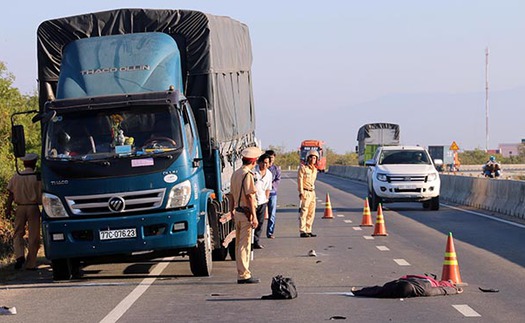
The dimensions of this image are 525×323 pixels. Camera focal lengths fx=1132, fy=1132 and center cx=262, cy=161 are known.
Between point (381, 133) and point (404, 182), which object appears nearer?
point (404, 182)

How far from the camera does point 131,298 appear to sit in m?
13.6

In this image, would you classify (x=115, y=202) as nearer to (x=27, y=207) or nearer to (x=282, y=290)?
(x=282, y=290)

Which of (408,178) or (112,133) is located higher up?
(112,133)

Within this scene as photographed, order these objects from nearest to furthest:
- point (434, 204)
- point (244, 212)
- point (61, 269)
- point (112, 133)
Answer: point (244, 212) → point (112, 133) → point (61, 269) → point (434, 204)

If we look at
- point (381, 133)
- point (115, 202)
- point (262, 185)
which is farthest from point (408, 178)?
point (381, 133)

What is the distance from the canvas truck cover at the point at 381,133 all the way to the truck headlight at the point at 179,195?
6276 centimetres

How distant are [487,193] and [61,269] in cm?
2039

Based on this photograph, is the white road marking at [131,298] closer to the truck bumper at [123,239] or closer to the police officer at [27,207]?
the truck bumper at [123,239]

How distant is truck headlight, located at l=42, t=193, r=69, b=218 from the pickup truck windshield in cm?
1948

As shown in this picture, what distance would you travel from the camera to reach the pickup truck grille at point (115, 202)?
15.0 meters

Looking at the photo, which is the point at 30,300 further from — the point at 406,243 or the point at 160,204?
the point at 406,243

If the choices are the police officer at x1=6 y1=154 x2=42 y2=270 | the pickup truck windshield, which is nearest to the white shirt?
the police officer at x1=6 y1=154 x2=42 y2=270

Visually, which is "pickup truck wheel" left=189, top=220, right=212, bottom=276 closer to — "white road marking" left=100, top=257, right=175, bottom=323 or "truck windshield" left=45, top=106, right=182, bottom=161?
"white road marking" left=100, top=257, right=175, bottom=323

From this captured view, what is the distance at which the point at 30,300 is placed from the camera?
13.7 m
